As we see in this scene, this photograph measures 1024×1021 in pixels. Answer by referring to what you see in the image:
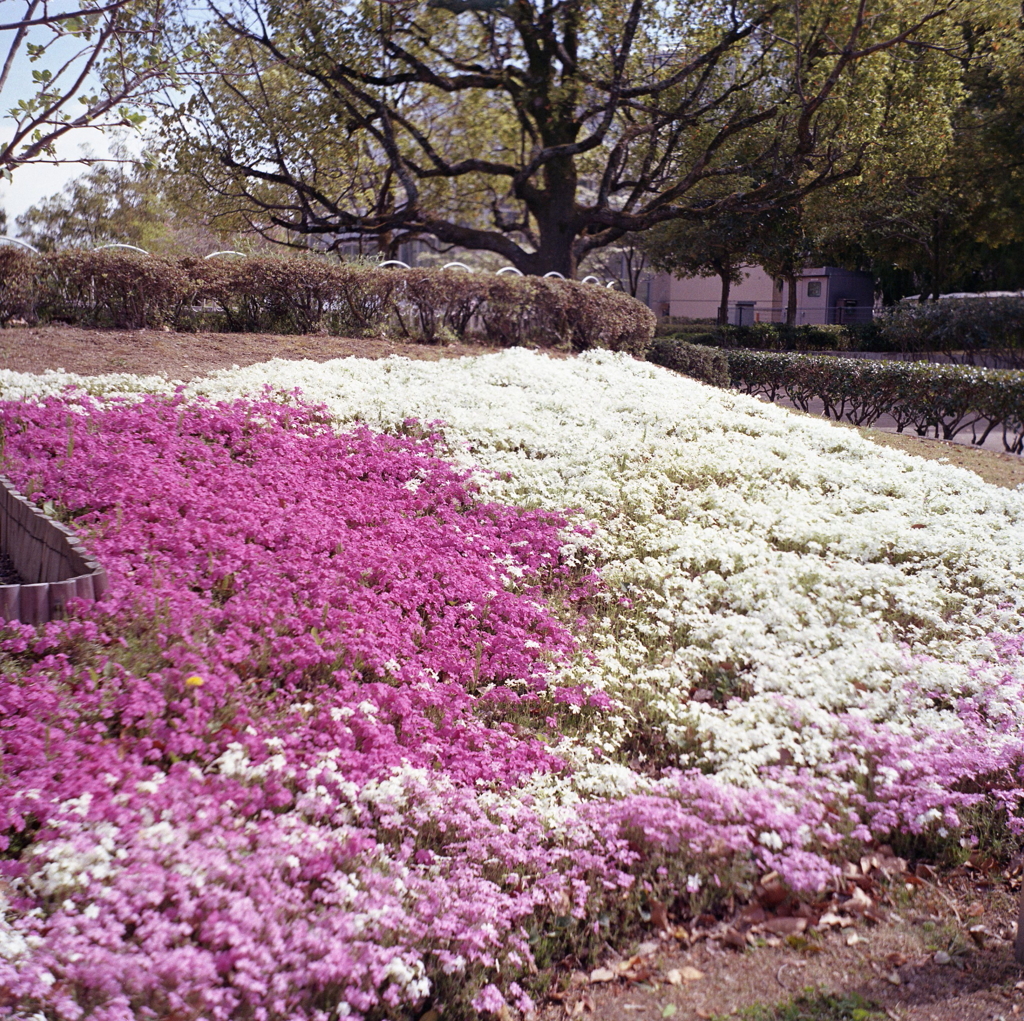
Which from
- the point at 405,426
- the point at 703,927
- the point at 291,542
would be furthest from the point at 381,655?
the point at 405,426

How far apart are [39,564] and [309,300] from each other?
845 centimetres

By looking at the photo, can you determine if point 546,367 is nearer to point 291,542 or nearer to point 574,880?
point 291,542

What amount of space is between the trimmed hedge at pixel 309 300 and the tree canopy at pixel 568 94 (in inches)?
220

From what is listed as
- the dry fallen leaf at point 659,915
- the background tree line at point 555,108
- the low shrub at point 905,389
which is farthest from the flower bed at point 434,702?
the background tree line at point 555,108

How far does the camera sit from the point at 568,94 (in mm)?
18688


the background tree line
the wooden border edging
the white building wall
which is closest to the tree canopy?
the background tree line

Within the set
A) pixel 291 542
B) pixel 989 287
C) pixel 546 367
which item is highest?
pixel 989 287

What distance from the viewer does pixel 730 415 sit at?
10.8 m

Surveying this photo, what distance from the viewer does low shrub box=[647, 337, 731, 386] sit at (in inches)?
623

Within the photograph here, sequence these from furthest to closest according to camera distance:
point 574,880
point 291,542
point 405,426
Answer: point 405,426, point 291,542, point 574,880

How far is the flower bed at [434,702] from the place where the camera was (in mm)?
3000

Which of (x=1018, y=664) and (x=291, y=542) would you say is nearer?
(x=1018, y=664)

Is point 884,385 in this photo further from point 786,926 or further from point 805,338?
point 805,338

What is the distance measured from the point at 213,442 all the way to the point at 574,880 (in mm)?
5234
